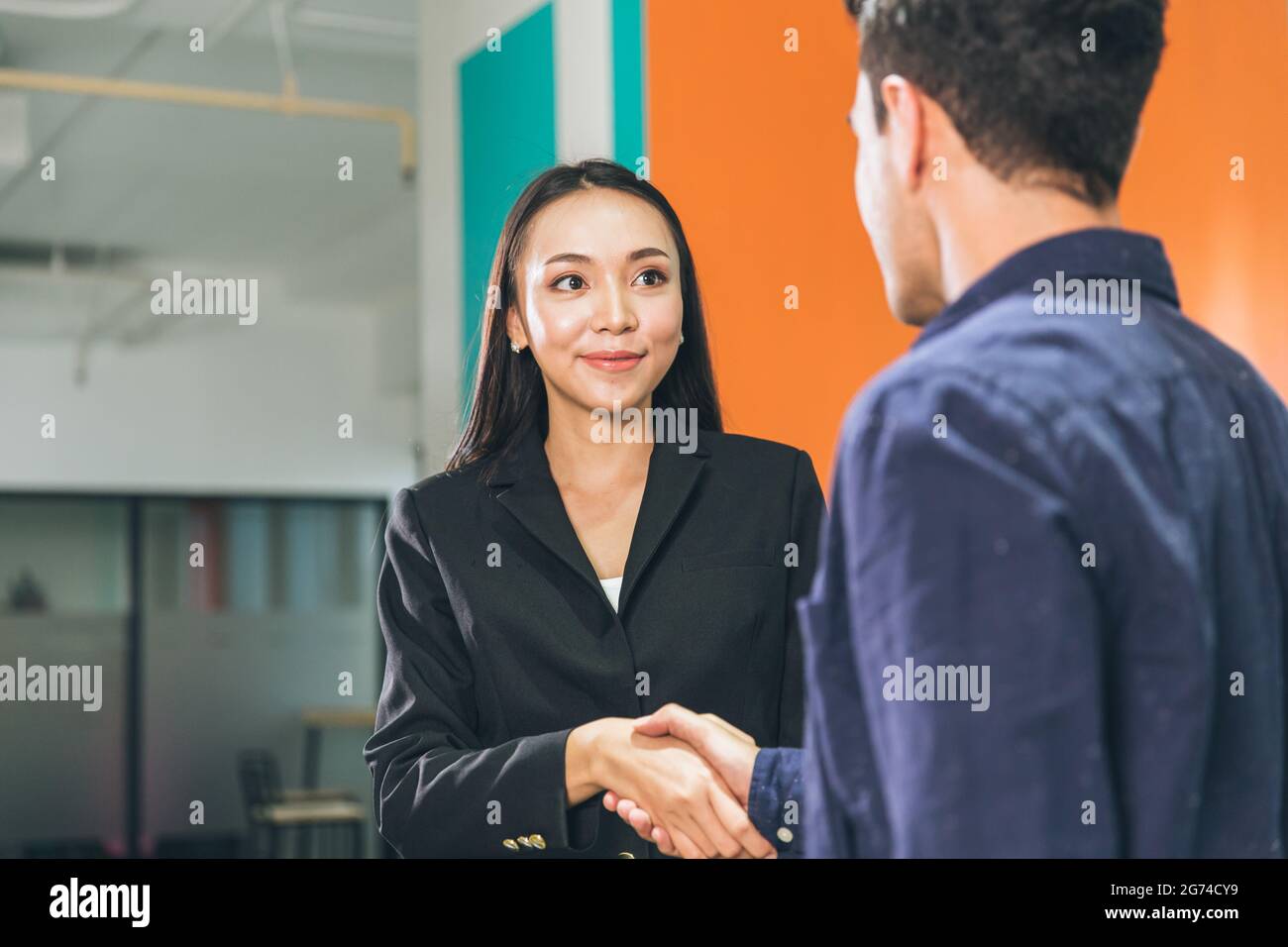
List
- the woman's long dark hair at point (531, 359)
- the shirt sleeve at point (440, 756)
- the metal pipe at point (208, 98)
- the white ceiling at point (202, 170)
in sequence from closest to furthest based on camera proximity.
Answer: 1. the shirt sleeve at point (440, 756)
2. the woman's long dark hair at point (531, 359)
3. the metal pipe at point (208, 98)
4. the white ceiling at point (202, 170)

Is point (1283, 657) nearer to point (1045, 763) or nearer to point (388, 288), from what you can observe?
point (1045, 763)

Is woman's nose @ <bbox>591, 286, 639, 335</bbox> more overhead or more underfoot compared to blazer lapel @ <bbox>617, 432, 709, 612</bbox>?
more overhead

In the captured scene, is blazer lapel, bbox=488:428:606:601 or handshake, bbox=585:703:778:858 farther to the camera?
blazer lapel, bbox=488:428:606:601

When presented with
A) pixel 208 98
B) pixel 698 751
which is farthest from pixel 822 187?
pixel 208 98

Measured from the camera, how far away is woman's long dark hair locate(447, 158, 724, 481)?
1674 millimetres

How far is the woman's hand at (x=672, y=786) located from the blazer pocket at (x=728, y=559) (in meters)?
0.21

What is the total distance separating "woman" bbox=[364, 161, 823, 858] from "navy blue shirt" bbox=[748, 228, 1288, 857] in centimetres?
61

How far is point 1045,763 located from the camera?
2.55 feet

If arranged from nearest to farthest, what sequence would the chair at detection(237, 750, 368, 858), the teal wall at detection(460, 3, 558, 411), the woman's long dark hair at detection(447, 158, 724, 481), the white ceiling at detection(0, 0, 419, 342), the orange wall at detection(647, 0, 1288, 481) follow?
the woman's long dark hair at detection(447, 158, 724, 481) < the orange wall at detection(647, 0, 1288, 481) < the teal wall at detection(460, 3, 558, 411) < the white ceiling at detection(0, 0, 419, 342) < the chair at detection(237, 750, 368, 858)

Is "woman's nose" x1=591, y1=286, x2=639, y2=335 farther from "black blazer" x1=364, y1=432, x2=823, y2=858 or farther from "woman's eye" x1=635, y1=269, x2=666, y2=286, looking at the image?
"black blazer" x1=364, y1=432, x2=823, y2=858

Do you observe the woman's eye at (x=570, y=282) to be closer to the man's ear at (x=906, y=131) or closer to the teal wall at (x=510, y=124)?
the teal wall at (x=510, y=124)

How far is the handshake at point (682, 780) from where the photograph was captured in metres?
1.35

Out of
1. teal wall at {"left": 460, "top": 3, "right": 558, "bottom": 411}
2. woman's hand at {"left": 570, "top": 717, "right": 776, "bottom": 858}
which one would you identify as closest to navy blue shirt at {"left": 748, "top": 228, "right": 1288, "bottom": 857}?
woman's hand at {"left": 570, "top": 717, "right": 776, "bottom": 858}

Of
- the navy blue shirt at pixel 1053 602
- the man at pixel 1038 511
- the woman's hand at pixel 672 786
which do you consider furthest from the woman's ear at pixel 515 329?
the navy blue shirt at pixel 1053 602
